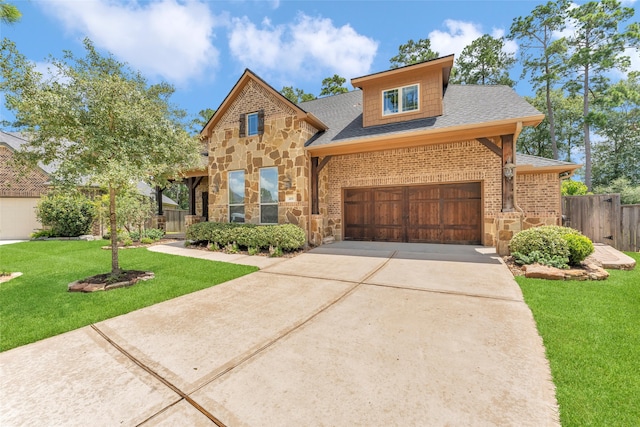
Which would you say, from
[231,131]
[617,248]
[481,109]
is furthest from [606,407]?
[231,131]

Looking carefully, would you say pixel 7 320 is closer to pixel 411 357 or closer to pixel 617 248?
pixel 411 357

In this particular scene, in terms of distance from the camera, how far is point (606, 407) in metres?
1.92

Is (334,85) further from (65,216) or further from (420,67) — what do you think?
(65,216)

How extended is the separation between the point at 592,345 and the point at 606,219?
9.27m

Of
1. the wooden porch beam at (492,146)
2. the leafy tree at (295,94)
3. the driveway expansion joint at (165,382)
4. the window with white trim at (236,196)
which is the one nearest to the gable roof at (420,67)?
the wooden porch beam at (492,146)

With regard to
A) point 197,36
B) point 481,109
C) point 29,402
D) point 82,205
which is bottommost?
point 29,402

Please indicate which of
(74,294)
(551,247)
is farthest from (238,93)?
(551,247)

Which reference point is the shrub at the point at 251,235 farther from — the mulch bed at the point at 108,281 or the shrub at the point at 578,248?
the shrub at the point at 578,248

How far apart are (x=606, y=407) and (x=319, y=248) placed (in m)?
7.42

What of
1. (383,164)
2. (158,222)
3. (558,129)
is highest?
(558,129)

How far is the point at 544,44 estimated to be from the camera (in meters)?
19.8

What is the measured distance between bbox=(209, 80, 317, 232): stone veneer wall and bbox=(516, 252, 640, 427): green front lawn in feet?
22.4

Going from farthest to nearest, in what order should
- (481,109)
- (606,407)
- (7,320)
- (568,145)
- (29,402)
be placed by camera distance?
(568,145) → (481,109) → (7,320) → (29,402) → (606,407)

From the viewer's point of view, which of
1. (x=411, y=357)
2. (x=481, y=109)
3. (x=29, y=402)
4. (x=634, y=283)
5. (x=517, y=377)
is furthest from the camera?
(x=481, y=109)
